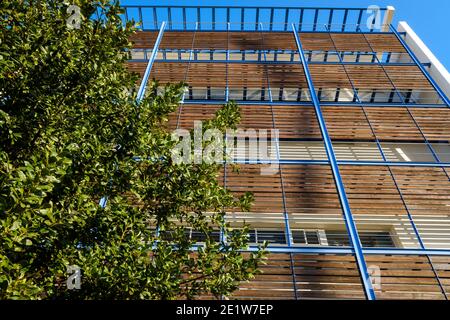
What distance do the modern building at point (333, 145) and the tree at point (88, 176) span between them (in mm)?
2294

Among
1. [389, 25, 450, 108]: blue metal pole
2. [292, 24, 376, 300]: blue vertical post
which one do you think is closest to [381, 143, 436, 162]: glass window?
[389, 25, 450, 108]: blue metal pole

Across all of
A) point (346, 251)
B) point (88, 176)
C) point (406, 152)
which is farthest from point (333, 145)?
point (88, 176)

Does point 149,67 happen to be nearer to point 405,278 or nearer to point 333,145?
point 333,145

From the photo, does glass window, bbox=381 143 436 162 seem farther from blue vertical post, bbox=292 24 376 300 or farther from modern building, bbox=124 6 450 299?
blue vertical post, bbox=292 24 376 300

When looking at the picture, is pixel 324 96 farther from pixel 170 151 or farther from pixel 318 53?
pixel 170 151

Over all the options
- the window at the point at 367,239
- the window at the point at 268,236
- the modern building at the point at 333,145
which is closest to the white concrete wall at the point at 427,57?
the modern building at the point at 333,145

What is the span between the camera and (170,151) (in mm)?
4750

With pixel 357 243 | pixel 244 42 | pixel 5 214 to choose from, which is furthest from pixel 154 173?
Answer: pixel 244 42

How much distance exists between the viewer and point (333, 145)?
12070mm

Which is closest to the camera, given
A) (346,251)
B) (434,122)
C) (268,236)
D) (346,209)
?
(346,251)

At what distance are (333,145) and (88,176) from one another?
33.1ft

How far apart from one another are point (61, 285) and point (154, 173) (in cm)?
193

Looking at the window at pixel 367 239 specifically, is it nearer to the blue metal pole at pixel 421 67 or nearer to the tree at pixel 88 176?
the tree at pixel 88 176

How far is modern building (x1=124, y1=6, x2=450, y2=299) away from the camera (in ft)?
24.9
